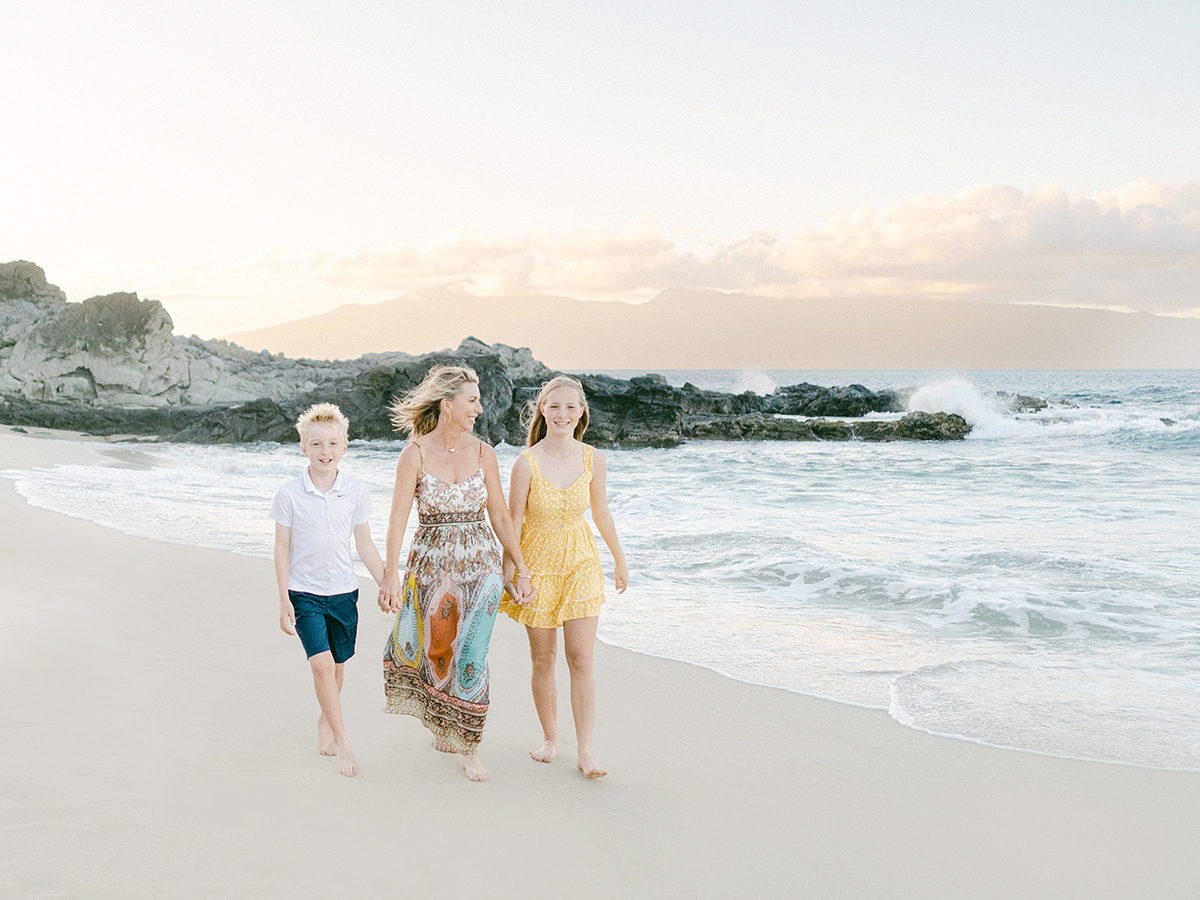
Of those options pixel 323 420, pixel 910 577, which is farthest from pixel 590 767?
pixel 910 577

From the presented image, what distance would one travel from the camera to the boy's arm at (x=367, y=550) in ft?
12.5

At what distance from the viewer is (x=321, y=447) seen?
12.5 feet

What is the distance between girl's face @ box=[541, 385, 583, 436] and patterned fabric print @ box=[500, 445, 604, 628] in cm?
18

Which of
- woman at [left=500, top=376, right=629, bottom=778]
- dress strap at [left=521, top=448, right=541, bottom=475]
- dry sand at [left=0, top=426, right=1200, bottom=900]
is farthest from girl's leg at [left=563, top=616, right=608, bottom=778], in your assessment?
dress strap at [left=521, top=448, right=541, bottom=475]

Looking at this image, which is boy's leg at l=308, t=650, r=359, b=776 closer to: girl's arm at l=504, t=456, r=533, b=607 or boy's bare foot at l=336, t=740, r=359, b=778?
boy's bare foot at l=336, t=740, r=359, b=778

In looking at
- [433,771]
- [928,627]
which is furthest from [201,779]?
[928,627]

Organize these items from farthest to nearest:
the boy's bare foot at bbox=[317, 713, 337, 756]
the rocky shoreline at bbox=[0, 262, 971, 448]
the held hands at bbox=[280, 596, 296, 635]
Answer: the rocky shoreline at bbox=[0, 262, 971, 448]
the boy's bare foot at bbox=[317, 713, 337, 756]
the held hands at bbox=[280, 596, 296, 635]

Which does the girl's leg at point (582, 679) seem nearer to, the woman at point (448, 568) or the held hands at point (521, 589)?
the held hands at point (521, 589)

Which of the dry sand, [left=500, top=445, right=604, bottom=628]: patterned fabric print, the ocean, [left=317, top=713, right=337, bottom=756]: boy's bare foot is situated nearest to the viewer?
the dry sand

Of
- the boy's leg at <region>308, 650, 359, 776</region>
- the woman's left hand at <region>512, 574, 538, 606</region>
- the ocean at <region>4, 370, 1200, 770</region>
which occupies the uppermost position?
the woman's left hand at <region>512, 574, 538, 606</region>

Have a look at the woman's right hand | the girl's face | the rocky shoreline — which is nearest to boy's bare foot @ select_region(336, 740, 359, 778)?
the woman's right hand

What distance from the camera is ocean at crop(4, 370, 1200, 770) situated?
561 cm

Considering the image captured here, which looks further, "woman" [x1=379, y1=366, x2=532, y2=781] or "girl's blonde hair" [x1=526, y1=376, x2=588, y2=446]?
"girl's blonde hair" [x1=526, y1=376, x2=588, y2=446]

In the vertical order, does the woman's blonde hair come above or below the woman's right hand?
above
